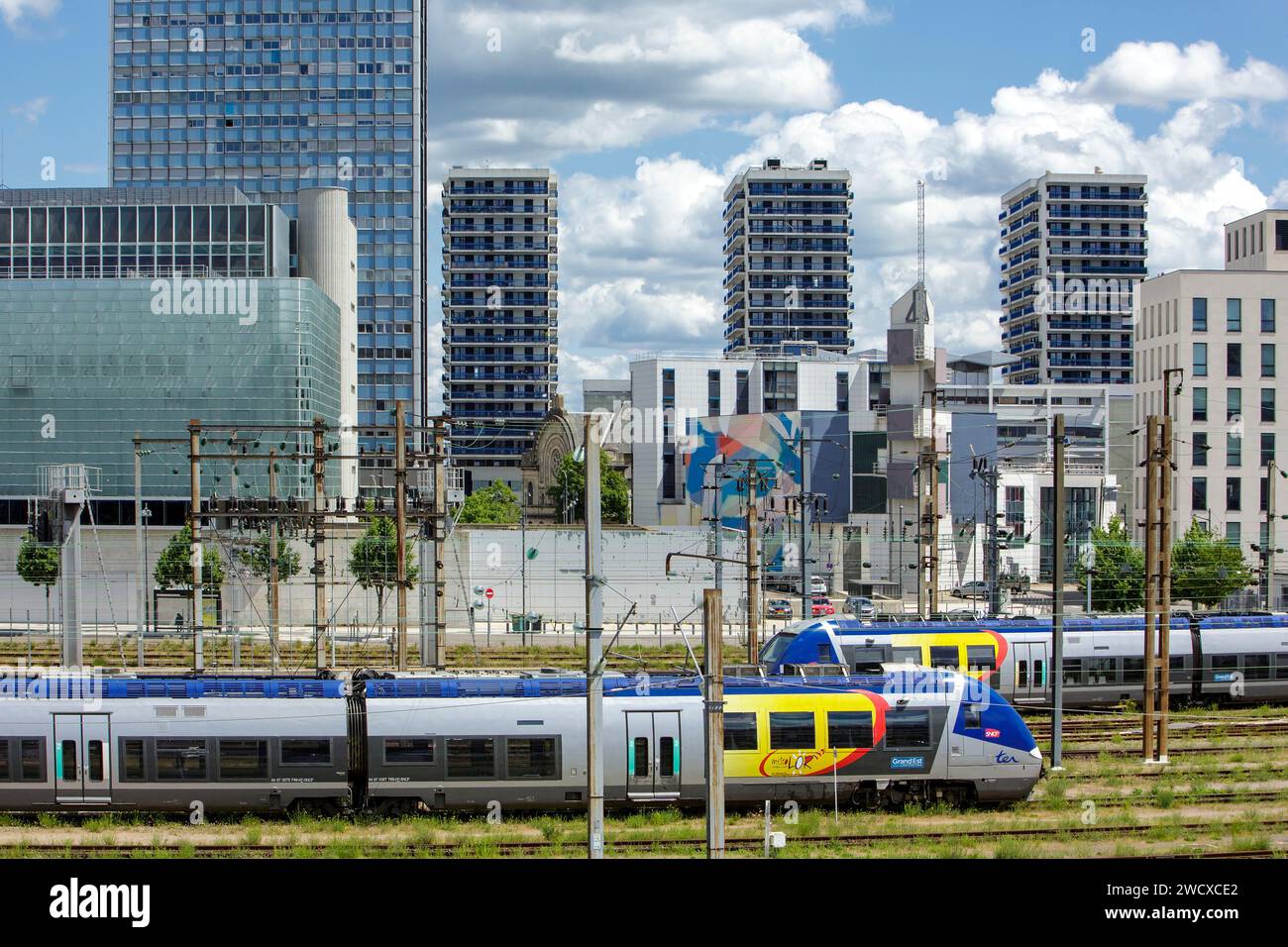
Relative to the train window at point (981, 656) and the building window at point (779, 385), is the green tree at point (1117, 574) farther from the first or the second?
the building window at point (779, 385)

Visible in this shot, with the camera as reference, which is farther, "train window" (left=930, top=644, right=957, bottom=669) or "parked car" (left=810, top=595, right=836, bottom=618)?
"parked car" (left=810, top=595, right=836, bottom=618)

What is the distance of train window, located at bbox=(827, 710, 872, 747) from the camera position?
20.3 meters

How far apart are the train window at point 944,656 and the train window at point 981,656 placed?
30 cm

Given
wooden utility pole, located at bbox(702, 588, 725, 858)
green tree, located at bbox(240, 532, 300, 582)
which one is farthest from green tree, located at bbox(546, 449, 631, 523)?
wooden utility pole, located at bbox(702, 588, 725, 858)

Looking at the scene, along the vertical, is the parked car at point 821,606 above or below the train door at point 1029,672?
below

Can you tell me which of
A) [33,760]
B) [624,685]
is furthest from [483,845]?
[33,760]

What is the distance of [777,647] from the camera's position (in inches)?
1167

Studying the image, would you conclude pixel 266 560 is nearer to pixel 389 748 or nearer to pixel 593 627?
pixel 389 748

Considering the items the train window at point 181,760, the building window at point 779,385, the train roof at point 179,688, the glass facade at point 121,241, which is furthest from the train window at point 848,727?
the building window at point 779,385

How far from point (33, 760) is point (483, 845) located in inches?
294

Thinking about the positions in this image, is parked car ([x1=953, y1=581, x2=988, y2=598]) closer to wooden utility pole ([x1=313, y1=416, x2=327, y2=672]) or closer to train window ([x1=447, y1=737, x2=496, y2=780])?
wooden utility pole ([x1=313, y1=416, x2=327, y2=672])

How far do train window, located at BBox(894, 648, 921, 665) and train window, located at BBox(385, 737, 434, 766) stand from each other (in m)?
12.2

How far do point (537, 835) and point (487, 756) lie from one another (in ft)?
4.82

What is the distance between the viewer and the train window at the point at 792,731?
20.2m
